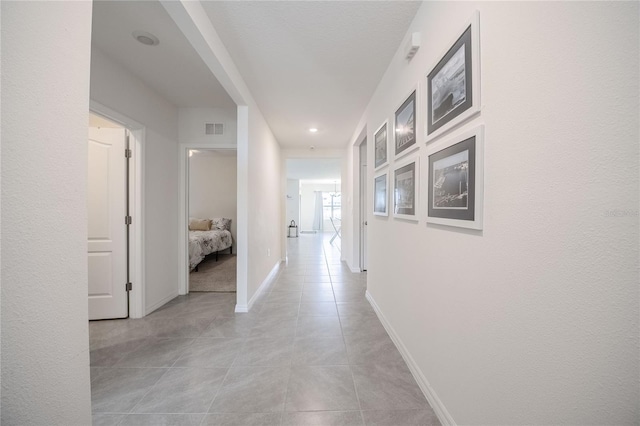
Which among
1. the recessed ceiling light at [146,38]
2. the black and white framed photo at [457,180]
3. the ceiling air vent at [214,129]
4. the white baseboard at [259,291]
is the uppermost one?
the recessed ceiling light at [146,38]

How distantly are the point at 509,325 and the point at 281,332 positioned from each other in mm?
1902

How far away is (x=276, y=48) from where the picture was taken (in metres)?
2.01

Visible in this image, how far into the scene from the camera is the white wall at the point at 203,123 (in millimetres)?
3336

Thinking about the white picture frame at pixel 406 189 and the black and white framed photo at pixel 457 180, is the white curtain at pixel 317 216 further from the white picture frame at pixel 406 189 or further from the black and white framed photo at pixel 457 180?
the black and white framed photo at pixel 457 180

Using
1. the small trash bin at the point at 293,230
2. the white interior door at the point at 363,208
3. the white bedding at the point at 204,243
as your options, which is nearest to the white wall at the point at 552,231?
the white interior door at the point at 363,208

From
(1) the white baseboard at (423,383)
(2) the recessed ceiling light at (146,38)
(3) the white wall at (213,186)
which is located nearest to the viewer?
(1) the white baseboard at (423,383)

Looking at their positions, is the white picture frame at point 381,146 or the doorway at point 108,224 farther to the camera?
the doorway at point 108,224

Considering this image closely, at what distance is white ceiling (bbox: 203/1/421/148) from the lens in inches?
63.7

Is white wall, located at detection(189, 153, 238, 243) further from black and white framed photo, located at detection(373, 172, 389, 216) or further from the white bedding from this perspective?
black and white framed photo, located at detection(373, 172, 389, 216)

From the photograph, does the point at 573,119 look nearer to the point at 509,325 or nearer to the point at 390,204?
the point at 509,325

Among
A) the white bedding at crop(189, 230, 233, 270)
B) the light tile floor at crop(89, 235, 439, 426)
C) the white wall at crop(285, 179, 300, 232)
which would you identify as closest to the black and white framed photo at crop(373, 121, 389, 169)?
the light tile floor at crop(89, 235, 439, 426)

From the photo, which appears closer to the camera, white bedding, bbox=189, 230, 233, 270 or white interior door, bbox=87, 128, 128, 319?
white interior door, bbox=87, 128, 128, 319

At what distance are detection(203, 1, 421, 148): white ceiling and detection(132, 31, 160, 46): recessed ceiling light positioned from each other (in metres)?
0.58

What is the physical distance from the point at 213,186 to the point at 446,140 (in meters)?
6.41
